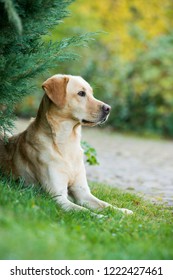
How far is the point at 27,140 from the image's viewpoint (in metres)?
5.76

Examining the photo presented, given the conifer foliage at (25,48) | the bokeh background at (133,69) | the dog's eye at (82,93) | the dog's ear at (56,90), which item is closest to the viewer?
the conifer foliage at (25,48)

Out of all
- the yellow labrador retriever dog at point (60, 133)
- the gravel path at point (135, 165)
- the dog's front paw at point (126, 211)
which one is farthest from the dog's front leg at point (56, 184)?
the gravel path at point (135, 165)

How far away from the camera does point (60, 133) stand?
5645 millimetres

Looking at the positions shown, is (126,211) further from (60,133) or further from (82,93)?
(82,93)

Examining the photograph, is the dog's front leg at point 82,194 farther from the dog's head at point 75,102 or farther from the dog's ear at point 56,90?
the dog's ear at point 56,90

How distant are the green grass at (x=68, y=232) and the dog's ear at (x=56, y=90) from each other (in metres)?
0.92

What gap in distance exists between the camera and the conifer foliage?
5156 millimetres

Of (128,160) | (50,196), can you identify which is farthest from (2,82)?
(128,160)

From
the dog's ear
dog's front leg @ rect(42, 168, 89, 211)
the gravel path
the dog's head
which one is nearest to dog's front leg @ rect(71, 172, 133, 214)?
dog's front leg @ rect(42, 168, 89, 211)

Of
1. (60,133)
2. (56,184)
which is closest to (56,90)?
(60,133)

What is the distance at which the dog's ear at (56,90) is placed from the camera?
5.52 metres

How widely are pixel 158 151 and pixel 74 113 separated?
943cm

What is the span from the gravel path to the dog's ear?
214 cm

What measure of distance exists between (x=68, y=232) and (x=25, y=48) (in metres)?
2.14
